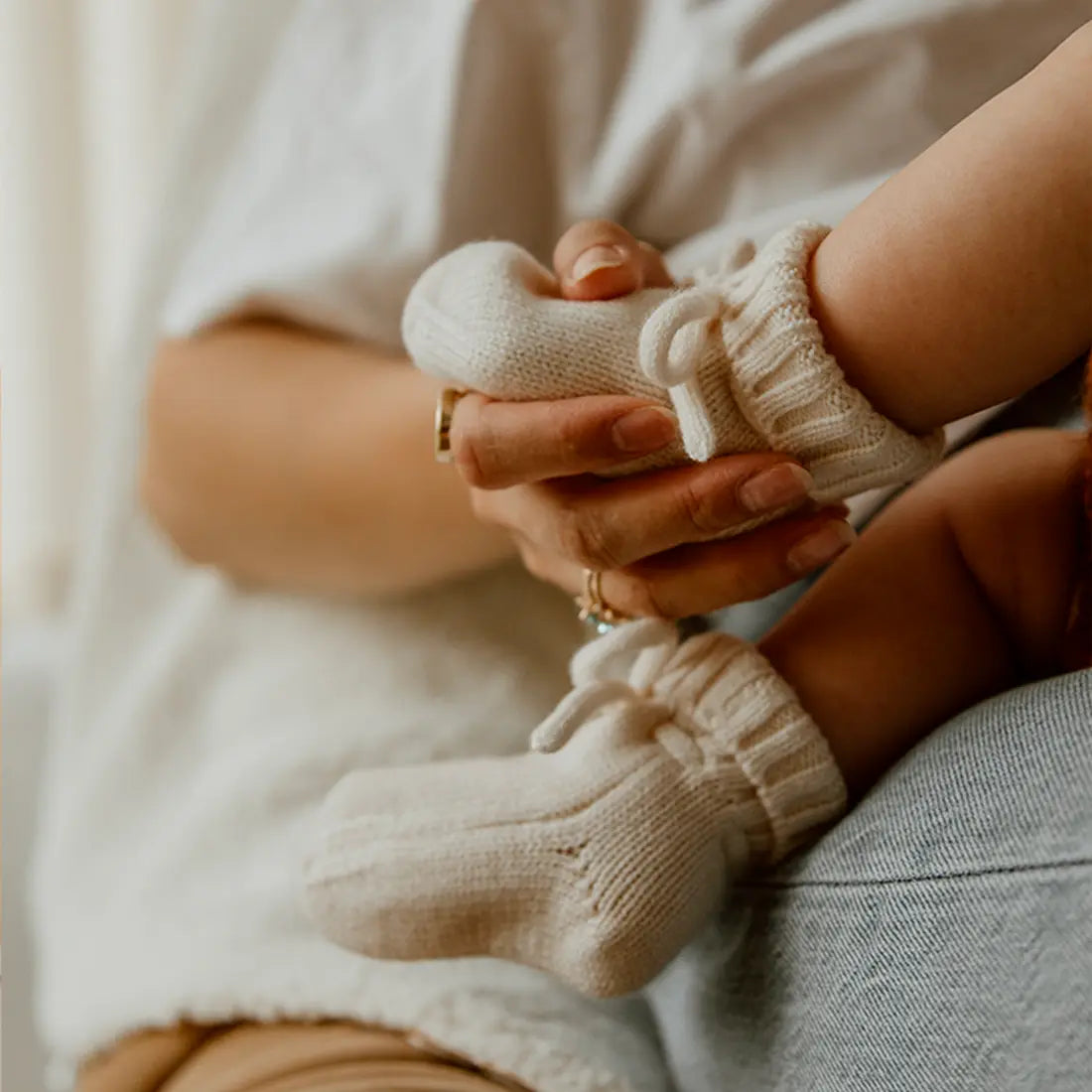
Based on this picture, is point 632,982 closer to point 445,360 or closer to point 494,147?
point 445,360

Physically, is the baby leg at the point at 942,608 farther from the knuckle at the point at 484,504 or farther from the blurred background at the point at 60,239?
the blurred background at the point at 60,239

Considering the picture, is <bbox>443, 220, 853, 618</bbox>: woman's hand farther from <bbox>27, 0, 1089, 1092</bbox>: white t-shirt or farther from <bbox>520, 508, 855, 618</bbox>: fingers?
<bbox>27, 0, 1089, 1092</bbox>: white t-shirt

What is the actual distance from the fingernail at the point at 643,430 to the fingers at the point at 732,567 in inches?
2.5

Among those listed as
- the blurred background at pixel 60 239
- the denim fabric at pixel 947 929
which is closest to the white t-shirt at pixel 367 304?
the denim fabric at pixel 947 929

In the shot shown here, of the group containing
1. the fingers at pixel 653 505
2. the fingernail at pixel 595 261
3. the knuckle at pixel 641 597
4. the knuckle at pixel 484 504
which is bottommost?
the knuckle at pixel 641 597

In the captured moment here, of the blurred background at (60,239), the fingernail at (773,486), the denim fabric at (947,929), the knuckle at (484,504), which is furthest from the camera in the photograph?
the blurred background at (60,239)

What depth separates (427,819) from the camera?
494 mm

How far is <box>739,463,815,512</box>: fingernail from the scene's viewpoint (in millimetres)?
458

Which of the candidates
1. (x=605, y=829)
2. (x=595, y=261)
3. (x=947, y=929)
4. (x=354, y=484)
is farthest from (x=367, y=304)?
(x=947, y=929)

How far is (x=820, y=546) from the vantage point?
1.61 feet

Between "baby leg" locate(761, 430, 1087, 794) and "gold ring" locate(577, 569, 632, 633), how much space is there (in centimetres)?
7

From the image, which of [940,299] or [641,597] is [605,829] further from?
[940,299]

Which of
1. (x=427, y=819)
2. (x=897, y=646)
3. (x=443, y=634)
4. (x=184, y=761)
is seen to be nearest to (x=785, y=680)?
(x=897, y=646)

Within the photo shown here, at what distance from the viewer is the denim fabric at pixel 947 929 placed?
350 mm
